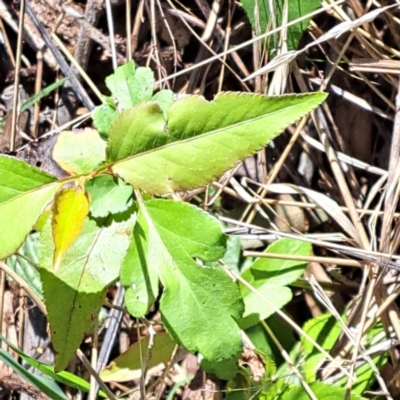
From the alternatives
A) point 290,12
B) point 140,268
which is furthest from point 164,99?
point 290,12

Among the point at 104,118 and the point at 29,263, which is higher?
the point at 104,118

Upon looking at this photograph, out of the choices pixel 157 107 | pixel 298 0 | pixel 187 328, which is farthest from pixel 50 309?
pixel 298 0

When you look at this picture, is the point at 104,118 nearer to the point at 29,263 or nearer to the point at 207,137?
the point at 207,137

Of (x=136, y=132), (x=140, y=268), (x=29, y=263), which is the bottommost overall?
(x=29, y=263)

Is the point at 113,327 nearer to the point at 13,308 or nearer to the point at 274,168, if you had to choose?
the point at 13,308

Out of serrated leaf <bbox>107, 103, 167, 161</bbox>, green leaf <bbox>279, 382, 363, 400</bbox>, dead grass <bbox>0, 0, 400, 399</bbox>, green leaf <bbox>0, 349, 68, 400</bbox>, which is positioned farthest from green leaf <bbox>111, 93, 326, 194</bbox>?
green leaf <bbox>279, 382, 363, 400</bbox>

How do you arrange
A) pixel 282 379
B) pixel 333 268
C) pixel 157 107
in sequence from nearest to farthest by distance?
pixel 157 107, pixel 282 379, pixel 333 268

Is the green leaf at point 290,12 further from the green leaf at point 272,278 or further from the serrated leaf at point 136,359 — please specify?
the serrated leaf at point 136,359
